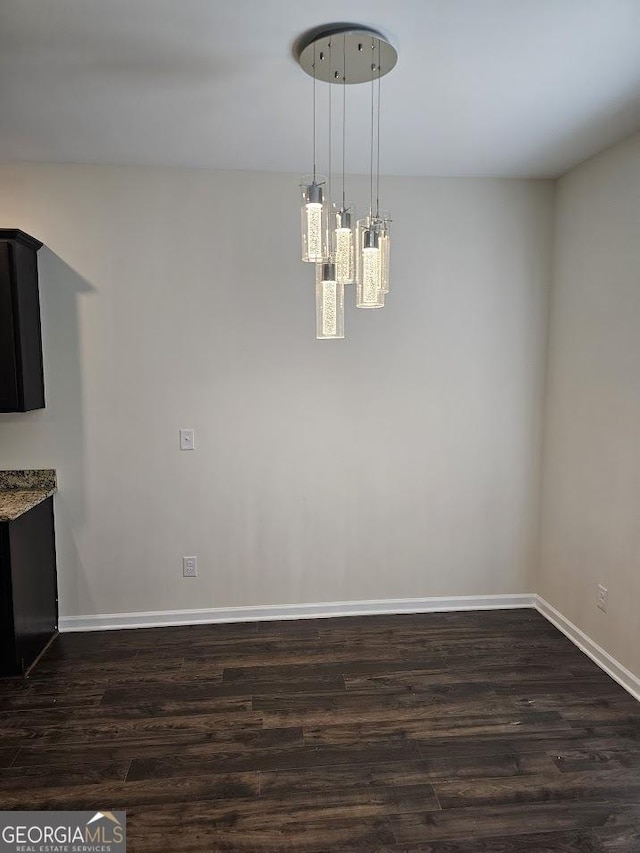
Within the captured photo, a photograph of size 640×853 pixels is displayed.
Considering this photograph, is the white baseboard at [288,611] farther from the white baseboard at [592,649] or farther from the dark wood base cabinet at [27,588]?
the dark wood base cabinet at [27,588]

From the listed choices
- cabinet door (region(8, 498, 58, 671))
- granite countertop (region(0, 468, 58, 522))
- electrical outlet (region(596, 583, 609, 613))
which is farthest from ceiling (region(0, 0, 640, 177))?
electrical outlet (region(596, 583, 609, 613))

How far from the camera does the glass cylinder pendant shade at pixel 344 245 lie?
6.32 feet

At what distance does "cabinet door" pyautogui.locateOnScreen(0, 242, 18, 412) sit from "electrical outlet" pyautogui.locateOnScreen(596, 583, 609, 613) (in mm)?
3197

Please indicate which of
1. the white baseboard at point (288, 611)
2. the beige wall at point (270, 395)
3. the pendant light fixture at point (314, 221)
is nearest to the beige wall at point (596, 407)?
the beige wall at point (270, 395)

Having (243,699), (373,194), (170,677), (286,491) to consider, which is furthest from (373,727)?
(373,194)

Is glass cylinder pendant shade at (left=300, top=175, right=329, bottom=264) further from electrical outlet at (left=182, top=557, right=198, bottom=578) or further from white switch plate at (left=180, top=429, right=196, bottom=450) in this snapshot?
electrical outlet at (left=182, top=557, right=198, bottom=578)

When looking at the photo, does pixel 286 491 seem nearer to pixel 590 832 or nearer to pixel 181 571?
pixel 181 571

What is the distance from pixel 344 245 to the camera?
6.34 feet

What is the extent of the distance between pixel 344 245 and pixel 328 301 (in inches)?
7.9

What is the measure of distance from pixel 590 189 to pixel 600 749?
2.72 meters

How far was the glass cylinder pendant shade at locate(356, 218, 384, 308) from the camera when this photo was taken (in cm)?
186

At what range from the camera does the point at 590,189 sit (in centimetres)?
300

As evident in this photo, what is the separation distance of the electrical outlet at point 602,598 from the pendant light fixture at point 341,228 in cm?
205

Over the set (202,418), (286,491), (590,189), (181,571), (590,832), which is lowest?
(590,832)
